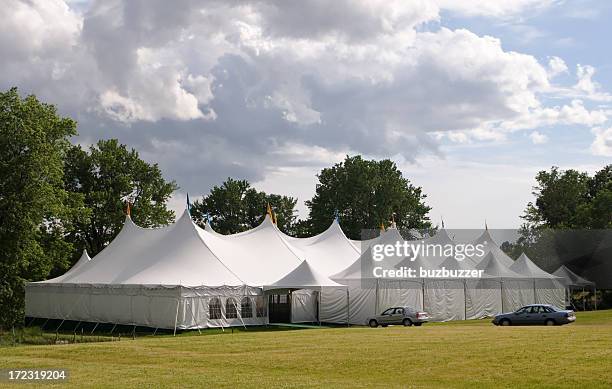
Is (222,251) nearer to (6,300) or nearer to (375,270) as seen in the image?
(375,270)

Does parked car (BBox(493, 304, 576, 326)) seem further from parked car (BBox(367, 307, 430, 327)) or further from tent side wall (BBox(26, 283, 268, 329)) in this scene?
tent side wall (BBox(26, 283, 268, 329))

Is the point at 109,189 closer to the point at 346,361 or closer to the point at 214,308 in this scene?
the point at 214,308

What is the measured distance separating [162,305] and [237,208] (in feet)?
159

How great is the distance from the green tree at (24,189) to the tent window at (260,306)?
13.4 metres

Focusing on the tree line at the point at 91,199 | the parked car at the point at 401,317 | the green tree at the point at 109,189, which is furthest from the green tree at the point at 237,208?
the parked car at the point at 401,317

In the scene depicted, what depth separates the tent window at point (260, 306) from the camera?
1463 inches

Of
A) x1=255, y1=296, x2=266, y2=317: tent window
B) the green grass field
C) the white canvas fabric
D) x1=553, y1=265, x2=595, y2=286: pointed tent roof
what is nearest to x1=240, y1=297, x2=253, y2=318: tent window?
x1=255, y1=296, x2=266, y2=317: tent window

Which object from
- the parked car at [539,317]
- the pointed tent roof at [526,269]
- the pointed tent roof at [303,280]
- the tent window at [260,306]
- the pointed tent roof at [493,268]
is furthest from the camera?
the pointed tent roof at [526,269]

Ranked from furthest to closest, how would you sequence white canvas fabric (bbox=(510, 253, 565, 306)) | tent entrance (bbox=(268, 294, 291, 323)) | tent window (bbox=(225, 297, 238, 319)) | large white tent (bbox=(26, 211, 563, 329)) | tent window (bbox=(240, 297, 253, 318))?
white canvas fabric (bbox=(510, 253, 565, 306)) → tent entrance (bbox=(268, 294, 291, 323)) → tent window (bbox=(240, 297, 253, 318)) → tent window (bbox=(225, 297, 238, 319)) → large white tent (bbox=(26, 211, 563, 329))

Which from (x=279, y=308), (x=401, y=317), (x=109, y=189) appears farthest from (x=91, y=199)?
(x=401, y=317)

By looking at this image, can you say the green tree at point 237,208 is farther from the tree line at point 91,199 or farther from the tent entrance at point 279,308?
the tent entrance at point 279,308

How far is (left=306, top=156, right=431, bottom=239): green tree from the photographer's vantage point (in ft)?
245

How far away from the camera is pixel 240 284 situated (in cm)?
3591

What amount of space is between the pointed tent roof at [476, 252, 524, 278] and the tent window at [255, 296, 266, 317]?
14851mm
